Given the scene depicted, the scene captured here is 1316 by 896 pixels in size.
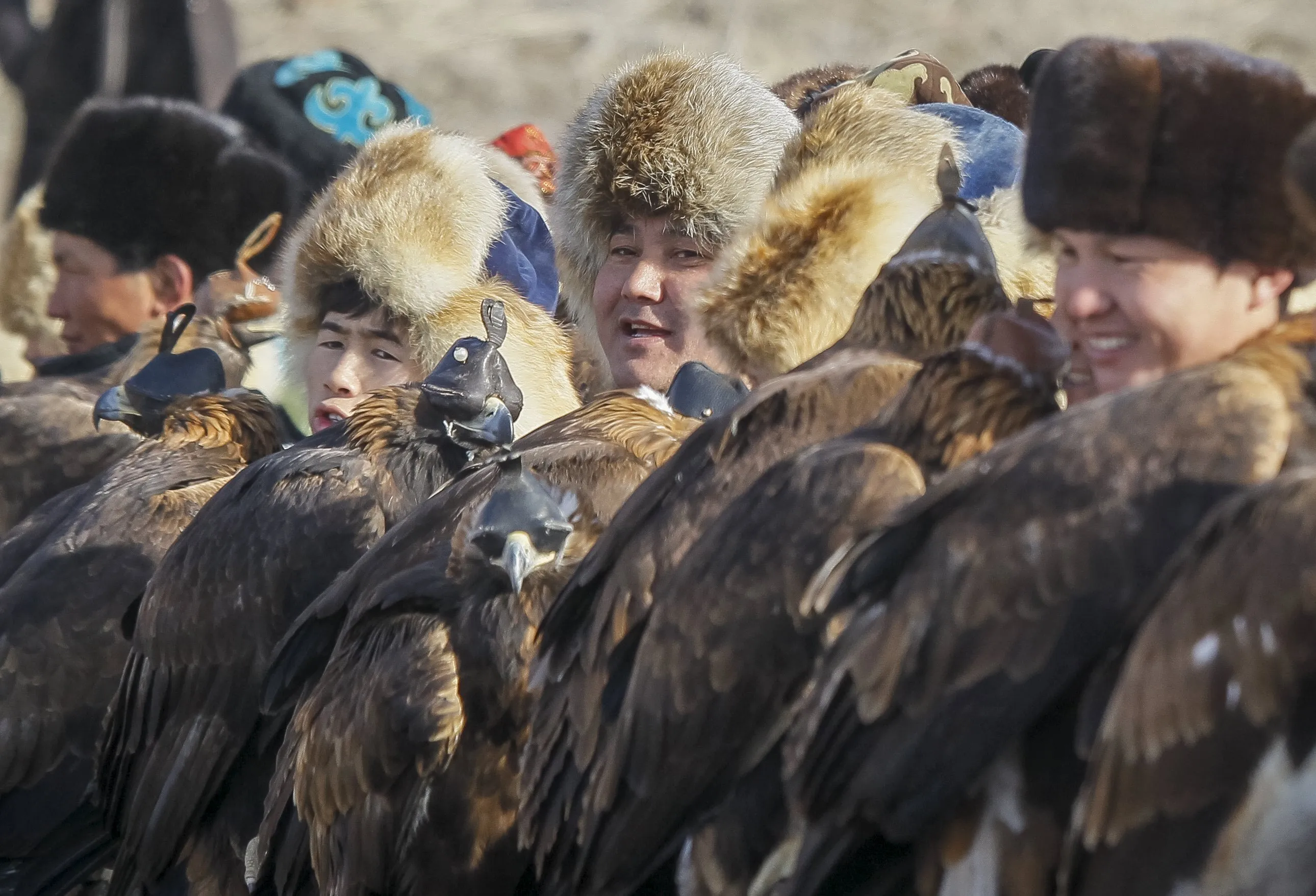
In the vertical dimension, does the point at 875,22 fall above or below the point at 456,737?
below

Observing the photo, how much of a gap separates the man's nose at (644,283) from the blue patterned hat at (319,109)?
12.5 feet

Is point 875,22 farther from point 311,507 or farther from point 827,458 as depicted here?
point 827,458

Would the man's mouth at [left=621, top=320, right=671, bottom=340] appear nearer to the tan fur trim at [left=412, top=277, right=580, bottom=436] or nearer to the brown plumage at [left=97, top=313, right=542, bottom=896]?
the tan fur trim at [left=412, top=277, right=580, bottom=436]

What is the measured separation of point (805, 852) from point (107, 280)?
5495 mm

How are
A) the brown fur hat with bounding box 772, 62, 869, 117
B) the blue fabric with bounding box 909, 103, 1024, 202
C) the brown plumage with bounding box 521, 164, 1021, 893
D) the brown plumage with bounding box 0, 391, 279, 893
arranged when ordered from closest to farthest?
the brown plumage with bounding box 521, 164, 1021, 893, the blue fabric with bounding box 909, 103, 1024, 202, the brown plumage with bounding box 0, 391, 279, 893, the brown fur hat with bounding box 772, 62, 869, 117

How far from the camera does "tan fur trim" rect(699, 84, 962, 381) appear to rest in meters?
3.98

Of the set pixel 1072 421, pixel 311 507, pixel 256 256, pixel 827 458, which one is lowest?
pixel 256 256

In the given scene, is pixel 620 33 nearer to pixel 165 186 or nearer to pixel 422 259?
pixel 165 186

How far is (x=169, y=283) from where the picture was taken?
7500 millimetres

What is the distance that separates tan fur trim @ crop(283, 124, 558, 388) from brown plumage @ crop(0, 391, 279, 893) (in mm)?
596

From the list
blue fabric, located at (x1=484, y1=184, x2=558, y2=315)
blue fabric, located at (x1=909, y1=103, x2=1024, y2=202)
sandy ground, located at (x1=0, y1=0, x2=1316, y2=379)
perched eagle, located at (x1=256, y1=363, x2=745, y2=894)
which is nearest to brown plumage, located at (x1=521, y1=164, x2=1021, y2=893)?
perched eagle, located at (x1=256, y1=363, x2=745, y2=894)

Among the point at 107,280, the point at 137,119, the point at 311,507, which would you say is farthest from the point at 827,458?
the point at 137,119

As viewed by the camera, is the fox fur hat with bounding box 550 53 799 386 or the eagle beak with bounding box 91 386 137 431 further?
the eagle beak with bounding box 91 386 137 431

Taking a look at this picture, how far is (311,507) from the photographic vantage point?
13.8 ft
